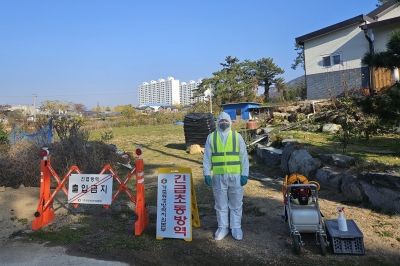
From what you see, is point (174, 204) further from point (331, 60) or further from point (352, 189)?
point (331, 60)

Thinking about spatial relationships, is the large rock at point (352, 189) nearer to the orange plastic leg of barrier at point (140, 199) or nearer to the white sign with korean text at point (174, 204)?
the white sign with korean text at point (174, 204)

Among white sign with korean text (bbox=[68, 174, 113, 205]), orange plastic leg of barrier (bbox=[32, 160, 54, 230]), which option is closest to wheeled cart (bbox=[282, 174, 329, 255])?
white sign with korean text (bbox=[68, 174, 113, 205])

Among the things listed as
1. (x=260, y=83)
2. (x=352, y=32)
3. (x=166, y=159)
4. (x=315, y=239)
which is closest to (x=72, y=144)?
(x=166, y=159)

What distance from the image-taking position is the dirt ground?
168 inches

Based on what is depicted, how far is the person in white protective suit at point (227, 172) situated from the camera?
4984mm

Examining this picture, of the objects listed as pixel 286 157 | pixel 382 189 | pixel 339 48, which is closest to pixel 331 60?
pixel 339 48

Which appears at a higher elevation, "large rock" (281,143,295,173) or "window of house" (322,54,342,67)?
"window of house" (322,54,342,67)

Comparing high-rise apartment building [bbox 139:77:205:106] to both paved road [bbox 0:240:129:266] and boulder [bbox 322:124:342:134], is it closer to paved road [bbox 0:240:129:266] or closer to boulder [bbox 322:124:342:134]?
boulder [bbox 322:124:342:134]

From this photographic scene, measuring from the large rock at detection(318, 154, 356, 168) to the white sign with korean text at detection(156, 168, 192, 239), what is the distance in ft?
12.9

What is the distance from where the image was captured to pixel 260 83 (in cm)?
5038

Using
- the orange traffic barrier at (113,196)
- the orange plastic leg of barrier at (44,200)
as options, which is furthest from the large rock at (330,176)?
the orange plastic leg of barrier at (44,200)

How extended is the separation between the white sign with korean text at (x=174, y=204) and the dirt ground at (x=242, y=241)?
161 mm

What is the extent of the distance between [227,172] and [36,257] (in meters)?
2.86

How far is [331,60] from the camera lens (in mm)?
19938
